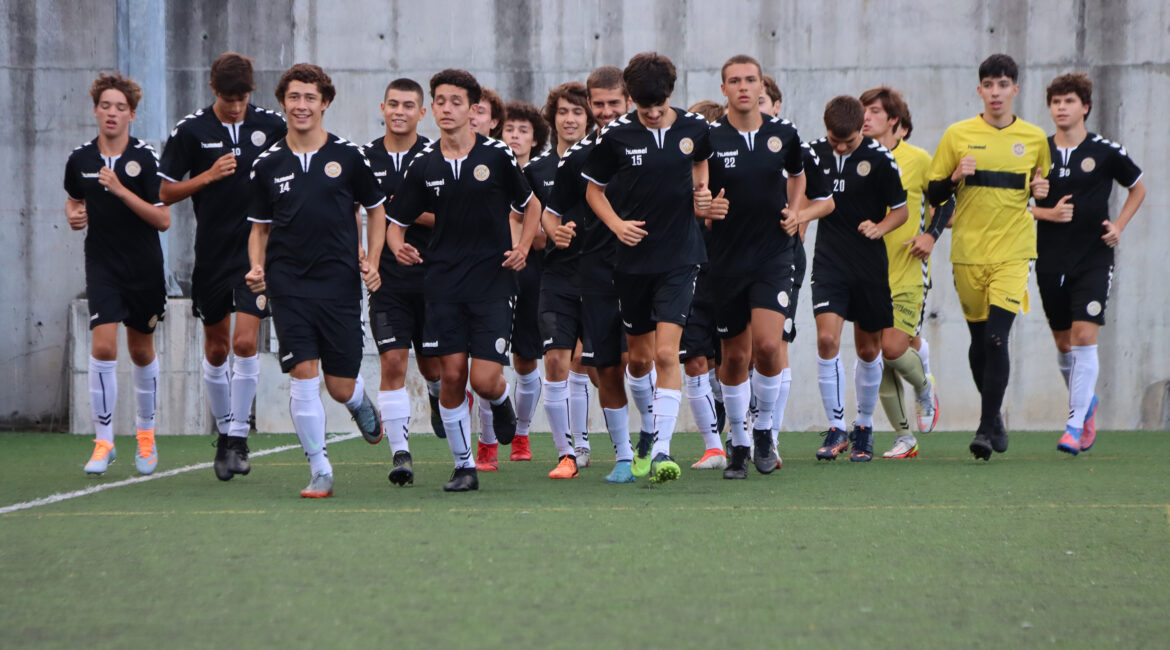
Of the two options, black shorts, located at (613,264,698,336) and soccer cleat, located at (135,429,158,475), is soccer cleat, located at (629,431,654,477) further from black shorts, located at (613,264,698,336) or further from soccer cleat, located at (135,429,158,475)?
soccer cleat, located at (135,429,158,475)

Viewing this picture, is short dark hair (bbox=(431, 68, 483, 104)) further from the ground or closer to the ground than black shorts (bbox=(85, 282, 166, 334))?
further from the ground

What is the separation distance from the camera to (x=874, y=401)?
905 centimetres

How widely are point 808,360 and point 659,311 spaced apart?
6.26 metres

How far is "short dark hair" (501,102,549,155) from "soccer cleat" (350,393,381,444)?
5.93 ft

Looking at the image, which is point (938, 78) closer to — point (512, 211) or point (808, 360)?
point (808, 360)

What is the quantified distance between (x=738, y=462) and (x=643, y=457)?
0.57 meters

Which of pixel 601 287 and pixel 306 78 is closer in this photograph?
pixel 306 78

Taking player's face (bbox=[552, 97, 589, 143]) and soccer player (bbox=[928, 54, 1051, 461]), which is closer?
player's face (bbox=[552, 97, 589, 143])

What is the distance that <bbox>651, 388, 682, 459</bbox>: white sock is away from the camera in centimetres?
671

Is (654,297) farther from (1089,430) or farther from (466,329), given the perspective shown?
(1089,430)

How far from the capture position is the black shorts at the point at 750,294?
7164 mm

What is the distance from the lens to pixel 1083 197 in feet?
28.9

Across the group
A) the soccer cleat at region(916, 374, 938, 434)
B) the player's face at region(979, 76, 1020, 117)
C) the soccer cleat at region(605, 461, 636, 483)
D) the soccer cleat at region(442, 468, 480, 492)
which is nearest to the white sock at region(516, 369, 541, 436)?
the soccer cleat at region(605, 461, 636, 483)

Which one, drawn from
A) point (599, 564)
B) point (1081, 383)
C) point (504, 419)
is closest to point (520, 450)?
point (504, 419)
